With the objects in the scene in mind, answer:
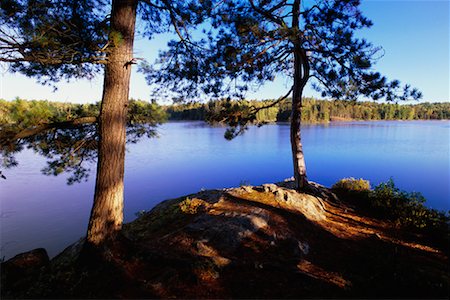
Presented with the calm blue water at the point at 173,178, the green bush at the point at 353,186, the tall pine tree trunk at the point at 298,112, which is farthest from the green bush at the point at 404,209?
the calm blue water at the point at 173,178

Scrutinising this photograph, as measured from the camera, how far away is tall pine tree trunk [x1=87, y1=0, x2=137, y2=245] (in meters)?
3.94

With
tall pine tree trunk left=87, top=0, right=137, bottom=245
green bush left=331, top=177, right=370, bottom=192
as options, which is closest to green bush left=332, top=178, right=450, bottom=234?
green bush left=331, top=177, right=370, bottom=192

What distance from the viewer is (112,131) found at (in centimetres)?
396

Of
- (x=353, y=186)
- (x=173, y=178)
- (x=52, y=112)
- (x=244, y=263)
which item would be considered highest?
(x=52, y=112)

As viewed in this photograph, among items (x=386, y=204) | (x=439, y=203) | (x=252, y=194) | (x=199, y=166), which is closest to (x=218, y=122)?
(x=252, y=194)

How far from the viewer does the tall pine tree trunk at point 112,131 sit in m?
3.94

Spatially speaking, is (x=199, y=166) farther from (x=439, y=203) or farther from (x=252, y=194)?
(x=439, y=203)

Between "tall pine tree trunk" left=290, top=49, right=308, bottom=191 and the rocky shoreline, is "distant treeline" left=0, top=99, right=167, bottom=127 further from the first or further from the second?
"tall pine tree trunk" left=290, top=49, right=308, bottom=191

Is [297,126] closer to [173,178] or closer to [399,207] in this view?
[399,207]

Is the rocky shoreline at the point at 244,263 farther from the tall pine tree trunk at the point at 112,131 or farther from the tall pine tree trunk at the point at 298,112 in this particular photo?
the tall pine tree trunk at the point at 298,112

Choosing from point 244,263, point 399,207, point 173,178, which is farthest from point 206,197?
point 173,178

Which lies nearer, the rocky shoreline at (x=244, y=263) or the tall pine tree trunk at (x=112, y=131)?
the rocky shoreline at (x=244, y=263)

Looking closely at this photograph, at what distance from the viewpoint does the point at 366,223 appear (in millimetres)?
6828

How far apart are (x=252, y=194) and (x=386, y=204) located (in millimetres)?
4353
